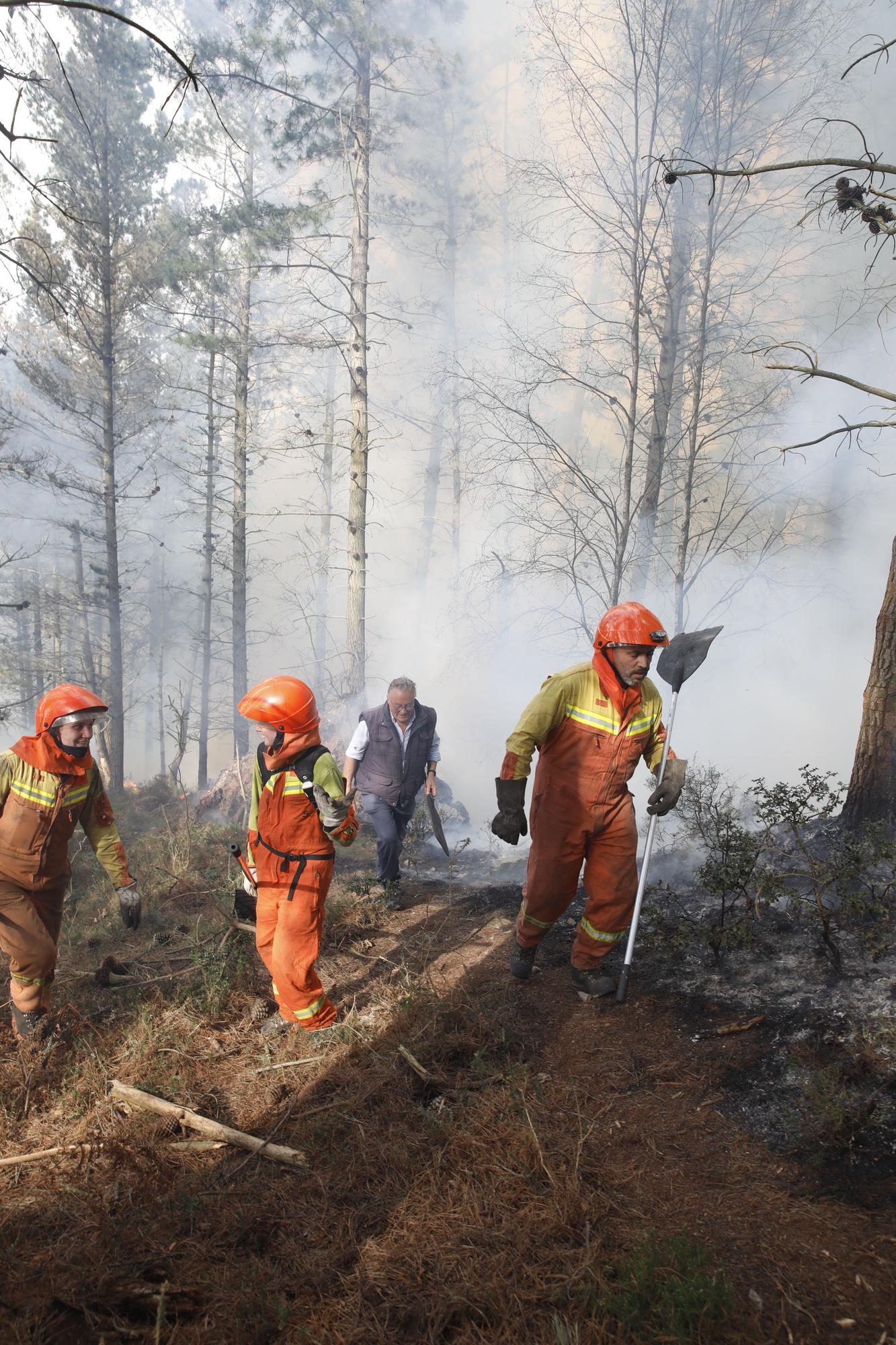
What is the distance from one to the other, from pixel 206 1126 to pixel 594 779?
235 centimetres

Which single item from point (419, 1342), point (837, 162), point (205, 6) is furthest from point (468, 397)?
point (205, 6)

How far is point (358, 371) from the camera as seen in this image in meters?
11.8

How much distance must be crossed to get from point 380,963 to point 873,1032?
286cm

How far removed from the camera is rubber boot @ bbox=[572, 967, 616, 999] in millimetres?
4105

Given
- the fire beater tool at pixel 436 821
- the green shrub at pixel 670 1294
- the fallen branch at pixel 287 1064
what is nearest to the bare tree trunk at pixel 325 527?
the fire beater tool at pixel 436 821

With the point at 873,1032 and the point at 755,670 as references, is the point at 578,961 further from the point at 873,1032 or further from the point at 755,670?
the point at 755,670

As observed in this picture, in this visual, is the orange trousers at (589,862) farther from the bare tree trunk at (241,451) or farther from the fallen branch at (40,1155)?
the bare tree trunk at (241,451)

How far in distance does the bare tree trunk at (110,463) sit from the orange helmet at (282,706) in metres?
10.0

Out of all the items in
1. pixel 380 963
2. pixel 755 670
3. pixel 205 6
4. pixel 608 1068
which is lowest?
pixel 380 963

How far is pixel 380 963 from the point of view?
4926 mm

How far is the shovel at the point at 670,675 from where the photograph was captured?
404 centimetres

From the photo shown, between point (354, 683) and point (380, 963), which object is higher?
point (354, 683)

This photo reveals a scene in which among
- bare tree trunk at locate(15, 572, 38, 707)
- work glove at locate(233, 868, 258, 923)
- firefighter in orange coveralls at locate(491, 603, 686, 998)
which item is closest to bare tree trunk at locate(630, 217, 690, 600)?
firefighter in orange coveralls at locate(491, 603, 686, 998)

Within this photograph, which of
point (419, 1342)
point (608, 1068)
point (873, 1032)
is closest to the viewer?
point (419, 1342)
